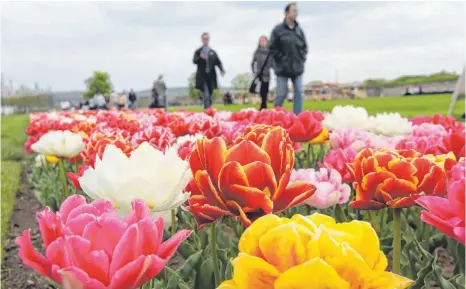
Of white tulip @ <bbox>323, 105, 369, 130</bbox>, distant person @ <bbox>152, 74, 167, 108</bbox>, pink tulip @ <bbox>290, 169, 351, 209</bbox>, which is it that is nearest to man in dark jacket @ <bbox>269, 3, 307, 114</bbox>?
white tulip @ <bbox>323, 105, 369, 130</bbox>

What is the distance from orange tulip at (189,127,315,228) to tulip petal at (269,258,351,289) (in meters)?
0.34

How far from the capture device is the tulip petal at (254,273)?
2.64 feet

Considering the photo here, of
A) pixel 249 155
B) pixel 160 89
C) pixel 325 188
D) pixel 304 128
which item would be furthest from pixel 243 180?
pixel 160 89

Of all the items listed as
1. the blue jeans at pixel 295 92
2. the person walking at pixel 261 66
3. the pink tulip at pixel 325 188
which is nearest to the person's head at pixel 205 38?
the person walking at pixel 261 66

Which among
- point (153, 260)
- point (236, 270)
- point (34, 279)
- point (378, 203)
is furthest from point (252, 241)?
point (34, 279)

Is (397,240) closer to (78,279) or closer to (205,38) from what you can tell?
(78,279)

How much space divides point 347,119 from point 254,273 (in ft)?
9.66

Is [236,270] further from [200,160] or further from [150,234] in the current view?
[200,160]

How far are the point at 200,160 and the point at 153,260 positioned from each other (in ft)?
1.16

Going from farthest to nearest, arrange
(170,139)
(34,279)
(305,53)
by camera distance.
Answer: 1. (305,53)
2. (34,279)
3. (170,139)

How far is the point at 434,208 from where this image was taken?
3.43 ft

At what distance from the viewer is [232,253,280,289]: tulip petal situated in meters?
0.80

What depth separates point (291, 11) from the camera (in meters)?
7.98

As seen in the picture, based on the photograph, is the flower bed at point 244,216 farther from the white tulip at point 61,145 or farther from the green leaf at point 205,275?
the white tulip at point 61,145
